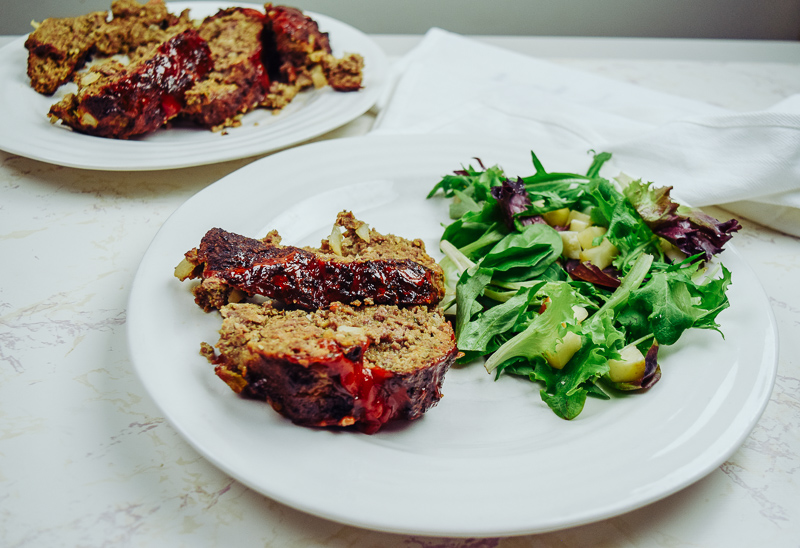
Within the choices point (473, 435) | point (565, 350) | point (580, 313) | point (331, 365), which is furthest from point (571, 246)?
point (331, 365)

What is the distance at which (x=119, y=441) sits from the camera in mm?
1979

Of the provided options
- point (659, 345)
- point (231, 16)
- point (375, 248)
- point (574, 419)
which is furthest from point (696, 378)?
point (231, 16)

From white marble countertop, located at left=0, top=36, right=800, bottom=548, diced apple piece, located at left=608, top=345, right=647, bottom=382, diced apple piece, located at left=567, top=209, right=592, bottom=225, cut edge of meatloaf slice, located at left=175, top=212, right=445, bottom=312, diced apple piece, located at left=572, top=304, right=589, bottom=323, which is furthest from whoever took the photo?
diced apple piece, located at left=567, top=209, right=592, bottom=225

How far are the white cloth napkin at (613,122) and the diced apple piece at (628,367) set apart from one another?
1.46 meters

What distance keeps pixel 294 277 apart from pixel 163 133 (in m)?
1.79

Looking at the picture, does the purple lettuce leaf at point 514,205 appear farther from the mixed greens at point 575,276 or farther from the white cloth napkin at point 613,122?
the white cloth napkin at point 613,122

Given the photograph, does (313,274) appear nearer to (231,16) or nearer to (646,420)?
(646,420)

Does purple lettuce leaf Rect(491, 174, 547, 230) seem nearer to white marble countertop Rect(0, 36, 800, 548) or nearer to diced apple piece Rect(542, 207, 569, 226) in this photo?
diced apple piece Rect(542, 207, 569, 226)

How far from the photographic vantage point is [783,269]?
10.0 ft

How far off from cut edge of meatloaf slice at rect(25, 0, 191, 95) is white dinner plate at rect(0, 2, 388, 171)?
10cm

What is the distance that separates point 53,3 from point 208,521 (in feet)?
19.8

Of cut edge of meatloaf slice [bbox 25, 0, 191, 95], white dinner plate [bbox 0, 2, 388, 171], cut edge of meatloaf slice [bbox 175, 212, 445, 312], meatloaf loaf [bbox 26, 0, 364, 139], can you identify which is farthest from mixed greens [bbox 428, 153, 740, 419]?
cut edge of meatloaf slice [bbox 25, 0, 191, 95]

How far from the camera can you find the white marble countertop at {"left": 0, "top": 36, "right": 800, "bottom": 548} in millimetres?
1771

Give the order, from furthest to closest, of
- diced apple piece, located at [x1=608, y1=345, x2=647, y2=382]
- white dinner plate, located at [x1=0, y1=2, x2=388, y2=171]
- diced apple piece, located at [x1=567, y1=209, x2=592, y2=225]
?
white dinner plate, located at [x1=0, y1=2, x2=388, y2=171], diced apple piece, located at [x1=567, y1=209, x2=592, y2=225], diced apple piece, located at [x1=608, y1=345, x2=647, y2=382]
